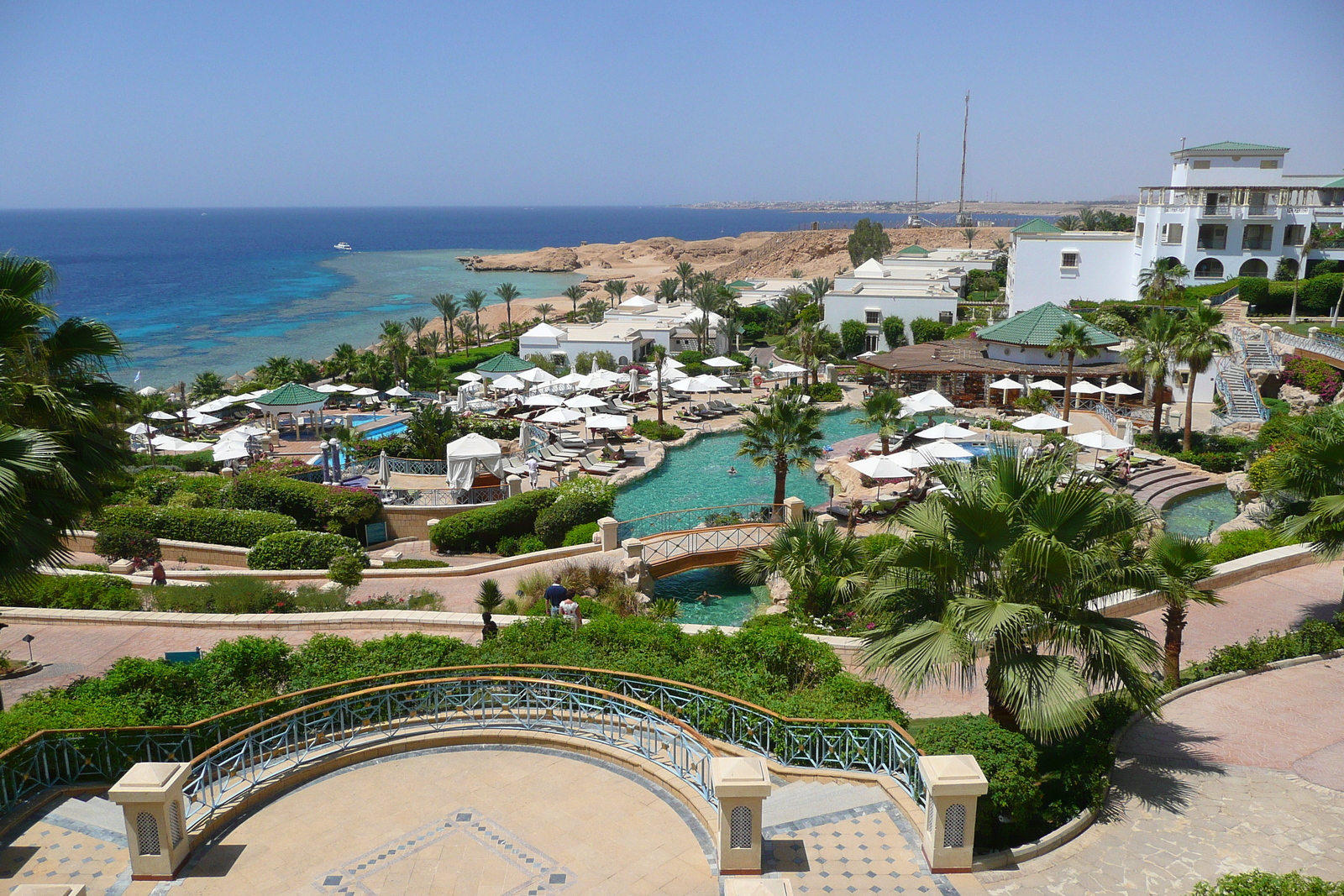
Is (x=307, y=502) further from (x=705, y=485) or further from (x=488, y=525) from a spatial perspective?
(x=705, y=485)

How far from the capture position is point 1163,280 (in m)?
46.2

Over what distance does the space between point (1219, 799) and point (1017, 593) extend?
338 cm

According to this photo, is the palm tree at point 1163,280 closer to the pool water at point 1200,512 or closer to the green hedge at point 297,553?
the pool water at point 1200,512

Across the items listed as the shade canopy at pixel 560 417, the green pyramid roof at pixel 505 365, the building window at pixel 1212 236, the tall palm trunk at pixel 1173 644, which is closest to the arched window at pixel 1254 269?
the building window at pixel 1212 236

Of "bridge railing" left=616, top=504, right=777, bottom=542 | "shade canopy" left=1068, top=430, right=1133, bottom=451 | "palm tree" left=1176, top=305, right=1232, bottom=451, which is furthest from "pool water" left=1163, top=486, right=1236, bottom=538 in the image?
"bridge railing" left=616, top=504, right=777, bottom=542

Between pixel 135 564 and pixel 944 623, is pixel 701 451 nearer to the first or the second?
pixel 135 564

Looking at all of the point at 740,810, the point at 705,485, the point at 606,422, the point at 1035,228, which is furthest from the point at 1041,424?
the point at 1035,228

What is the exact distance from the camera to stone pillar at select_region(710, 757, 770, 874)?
7602 millimetres

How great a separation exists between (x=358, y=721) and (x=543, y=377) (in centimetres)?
2845

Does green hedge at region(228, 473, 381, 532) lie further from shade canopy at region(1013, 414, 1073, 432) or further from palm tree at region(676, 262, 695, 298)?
palm tree at region(676, 262, 695, 298)

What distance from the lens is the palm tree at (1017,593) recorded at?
350 inches

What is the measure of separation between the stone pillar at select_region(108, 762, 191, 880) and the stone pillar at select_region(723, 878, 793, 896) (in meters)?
4.69

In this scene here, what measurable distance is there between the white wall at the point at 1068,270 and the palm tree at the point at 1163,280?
2002 millimetres

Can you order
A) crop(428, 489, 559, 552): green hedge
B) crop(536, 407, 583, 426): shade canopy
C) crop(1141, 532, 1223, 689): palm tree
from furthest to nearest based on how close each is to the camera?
crop(536, 407, 583, 426): shade canopy, crop(428, 489, 559, 552): green hedge, crop(1141, 532, 1223, 689): palm tree
